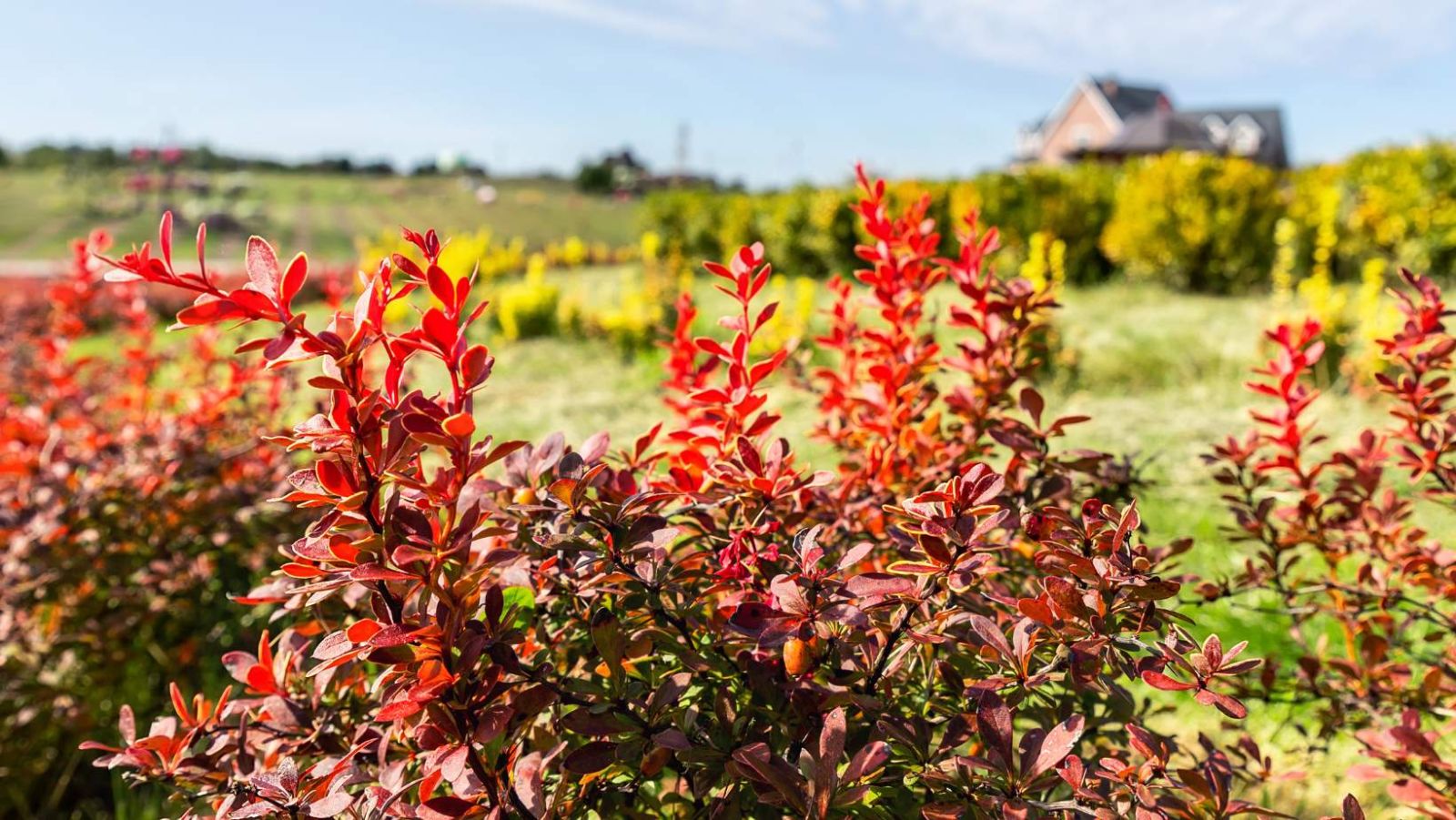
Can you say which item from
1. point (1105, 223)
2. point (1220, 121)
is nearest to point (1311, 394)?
point (1105, 223)

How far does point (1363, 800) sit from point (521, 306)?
378 inches

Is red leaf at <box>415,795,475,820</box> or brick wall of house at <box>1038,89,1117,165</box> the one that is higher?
brick wall of house at <box>1038,89,1117,165</box>

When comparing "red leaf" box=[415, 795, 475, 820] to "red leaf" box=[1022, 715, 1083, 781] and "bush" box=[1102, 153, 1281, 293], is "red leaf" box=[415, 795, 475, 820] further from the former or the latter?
"bush" box=[1102, 153, 1281, 293]

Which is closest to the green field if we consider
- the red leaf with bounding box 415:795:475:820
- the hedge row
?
the hedge row

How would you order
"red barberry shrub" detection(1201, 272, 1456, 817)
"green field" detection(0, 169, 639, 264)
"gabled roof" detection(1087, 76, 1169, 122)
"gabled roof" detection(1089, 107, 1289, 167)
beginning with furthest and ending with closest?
"gabled roof" detection(1087, 76, 1169, 122), "gabled roof" detection(1089, 107, 1289, 167), "green field" detection(0, 169, 639, 264), "red barberry shrub" detection(1201, 272, 1456, 817)

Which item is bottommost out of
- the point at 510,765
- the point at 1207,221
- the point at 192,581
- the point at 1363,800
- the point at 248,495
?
the point at 1363,800

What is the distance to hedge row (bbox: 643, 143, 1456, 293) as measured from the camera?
34.8ft

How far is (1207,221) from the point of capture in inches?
441

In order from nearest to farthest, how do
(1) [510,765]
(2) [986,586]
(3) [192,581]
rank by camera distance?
(1) [510,765] → (2) [986,586] → (3) [192,581]

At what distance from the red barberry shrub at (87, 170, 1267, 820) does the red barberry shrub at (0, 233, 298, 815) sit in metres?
1.30

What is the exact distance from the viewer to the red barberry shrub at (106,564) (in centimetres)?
221

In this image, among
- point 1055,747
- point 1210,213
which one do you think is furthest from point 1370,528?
point 1210,213

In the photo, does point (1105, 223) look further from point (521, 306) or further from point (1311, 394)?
point (1311, 394)

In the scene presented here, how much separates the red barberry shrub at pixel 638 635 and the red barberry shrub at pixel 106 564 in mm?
1299
